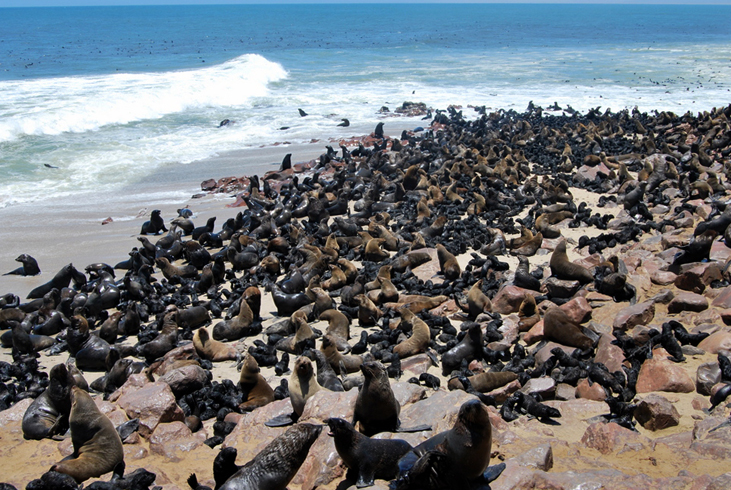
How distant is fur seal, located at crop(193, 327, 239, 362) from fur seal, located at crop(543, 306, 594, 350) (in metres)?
3.88

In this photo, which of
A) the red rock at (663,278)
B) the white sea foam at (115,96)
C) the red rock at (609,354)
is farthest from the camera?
the white sea foam at (115,96)

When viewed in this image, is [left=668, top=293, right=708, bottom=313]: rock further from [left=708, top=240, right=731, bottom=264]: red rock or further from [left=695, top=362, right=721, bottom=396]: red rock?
[left=695, top=362, right=721, bottom=396]: red rock

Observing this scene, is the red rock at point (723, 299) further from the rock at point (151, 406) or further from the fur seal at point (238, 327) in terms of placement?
the rock at point (151, 406)

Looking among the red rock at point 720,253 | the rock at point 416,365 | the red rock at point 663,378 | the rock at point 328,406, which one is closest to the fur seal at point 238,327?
the rock at point 416,365

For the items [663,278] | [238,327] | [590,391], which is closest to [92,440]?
[238,327]

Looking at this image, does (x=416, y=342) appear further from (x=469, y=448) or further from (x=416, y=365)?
(x=469, y=448)

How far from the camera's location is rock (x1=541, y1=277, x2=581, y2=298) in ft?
24.6

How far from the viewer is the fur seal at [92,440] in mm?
4602

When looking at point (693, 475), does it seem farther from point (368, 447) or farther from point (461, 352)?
point (461, 352)

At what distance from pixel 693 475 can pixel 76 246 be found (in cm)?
1156

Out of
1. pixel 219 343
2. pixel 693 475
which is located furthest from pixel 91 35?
pixel 693 475

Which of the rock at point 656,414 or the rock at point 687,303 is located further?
the rock at point 687,303

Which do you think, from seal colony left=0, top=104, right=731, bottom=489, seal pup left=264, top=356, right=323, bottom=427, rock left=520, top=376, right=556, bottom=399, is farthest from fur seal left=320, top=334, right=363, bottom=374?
rock left=520, top=376, right=556, bottom=399

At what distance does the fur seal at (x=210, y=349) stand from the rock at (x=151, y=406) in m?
1.40
